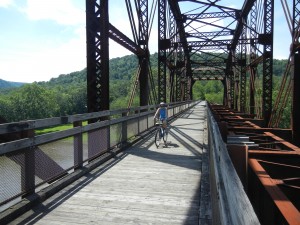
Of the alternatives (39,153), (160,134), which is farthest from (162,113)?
(39,153)

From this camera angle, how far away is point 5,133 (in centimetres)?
405

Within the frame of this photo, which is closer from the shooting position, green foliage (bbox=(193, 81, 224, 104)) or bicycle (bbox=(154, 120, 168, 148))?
bicycle (bbox=(154, 120, 168, 148))

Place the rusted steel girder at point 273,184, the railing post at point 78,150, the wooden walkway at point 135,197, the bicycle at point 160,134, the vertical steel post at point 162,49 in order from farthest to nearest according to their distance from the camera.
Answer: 1. the vertical steel post at point 162,49
2. the bicycle at point 160,134
3. the railing post at point 78,150
4. the wooden walkway at point 135,197
5. the rusted steel girder at point 273,184

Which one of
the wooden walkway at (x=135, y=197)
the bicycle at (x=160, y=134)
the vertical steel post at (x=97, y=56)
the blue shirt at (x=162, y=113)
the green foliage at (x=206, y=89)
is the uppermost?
the green foliage at (x=206, y=89)

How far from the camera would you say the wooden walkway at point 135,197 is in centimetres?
400

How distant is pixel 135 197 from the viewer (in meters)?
4.84

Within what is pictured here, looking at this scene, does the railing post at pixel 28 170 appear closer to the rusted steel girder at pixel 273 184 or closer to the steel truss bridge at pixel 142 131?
the steel truss bridge at pixel 142 131

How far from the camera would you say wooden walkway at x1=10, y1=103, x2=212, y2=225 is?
4004 millimetres

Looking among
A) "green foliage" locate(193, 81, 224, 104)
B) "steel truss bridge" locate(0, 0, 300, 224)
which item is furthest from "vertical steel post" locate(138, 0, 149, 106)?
"green foliage" locate(193, 81, 224, 104)

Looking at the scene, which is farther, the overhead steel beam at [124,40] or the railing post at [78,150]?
the overhead steel beam at [124,40]

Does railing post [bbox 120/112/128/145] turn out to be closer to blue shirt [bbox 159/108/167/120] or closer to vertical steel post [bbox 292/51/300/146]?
blue shirt [bbox 159/108/167/120]

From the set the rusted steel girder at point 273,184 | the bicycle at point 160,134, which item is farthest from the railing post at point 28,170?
the bicycle at point 160,134

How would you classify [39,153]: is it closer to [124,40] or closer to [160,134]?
[160,134]

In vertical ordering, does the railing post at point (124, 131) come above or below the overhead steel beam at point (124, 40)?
below
